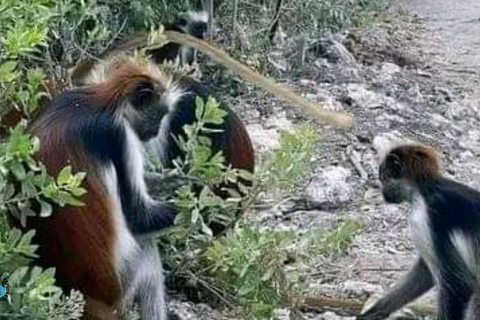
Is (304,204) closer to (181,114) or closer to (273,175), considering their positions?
(181,114)

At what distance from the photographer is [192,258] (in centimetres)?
484

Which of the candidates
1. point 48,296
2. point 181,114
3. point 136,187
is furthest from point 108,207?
point 181,114

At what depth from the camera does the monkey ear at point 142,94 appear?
437 cm

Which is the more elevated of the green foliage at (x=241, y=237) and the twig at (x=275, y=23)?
the green foliage at (x=241, y=237)

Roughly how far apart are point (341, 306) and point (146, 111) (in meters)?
1.34

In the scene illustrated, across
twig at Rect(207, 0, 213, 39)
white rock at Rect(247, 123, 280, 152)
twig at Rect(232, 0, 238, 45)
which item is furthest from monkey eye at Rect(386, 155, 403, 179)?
twig at Rect(232, 0, 238, 45)

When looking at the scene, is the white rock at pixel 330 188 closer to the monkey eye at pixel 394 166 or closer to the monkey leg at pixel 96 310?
the monkey eye at pixel 394 166

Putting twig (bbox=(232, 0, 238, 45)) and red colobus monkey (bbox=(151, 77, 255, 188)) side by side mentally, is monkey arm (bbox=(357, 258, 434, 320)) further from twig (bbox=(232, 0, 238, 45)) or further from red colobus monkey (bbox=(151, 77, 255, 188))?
twig (bbox=(232, 0, 238, 45))

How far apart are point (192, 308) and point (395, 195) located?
3.36ft

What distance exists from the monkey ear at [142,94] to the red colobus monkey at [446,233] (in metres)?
1.27

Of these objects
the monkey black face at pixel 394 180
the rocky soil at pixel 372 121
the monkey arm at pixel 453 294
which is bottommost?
the rocky soil at pixel 372 121

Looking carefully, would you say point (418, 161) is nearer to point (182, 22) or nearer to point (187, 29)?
point (187, 29)

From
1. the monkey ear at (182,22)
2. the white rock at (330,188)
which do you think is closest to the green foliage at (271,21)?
the monkey ear at (182,22)

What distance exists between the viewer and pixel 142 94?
4.41 metres
